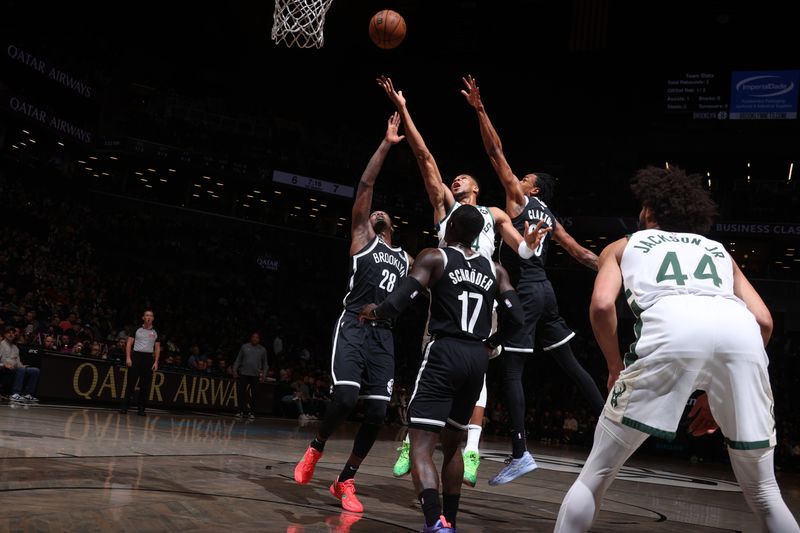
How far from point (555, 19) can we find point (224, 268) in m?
14.2

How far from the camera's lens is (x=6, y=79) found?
20.3m

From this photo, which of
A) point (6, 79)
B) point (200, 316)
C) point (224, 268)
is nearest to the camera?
point (6, 79)

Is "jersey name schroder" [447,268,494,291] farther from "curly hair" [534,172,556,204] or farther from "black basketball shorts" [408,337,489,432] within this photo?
"curly hair" [534,172,556,204]

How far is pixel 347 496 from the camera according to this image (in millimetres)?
5043

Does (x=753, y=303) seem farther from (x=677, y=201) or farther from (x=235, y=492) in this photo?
(x=235, y=492)

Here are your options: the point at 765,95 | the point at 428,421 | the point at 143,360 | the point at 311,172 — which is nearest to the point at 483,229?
the point at 428,421

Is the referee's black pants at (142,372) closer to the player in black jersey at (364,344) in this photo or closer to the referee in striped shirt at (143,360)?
the referee in striped shirt at (143,360)

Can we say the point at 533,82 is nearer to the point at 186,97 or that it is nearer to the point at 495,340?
the point at 186,97

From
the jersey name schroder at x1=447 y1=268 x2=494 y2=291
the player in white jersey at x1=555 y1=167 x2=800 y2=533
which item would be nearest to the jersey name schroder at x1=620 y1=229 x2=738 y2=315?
the player in white jersey at x1=555 y1=167 x2=800 y2=533

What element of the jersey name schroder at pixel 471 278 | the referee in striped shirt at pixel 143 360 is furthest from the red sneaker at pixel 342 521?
the referee in striped shirt at pixel 143 360

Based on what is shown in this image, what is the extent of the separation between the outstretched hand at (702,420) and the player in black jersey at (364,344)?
8.48 feet

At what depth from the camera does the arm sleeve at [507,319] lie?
4527mm

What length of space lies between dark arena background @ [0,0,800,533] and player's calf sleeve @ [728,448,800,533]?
22.1 ft

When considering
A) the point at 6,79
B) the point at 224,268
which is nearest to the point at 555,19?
the point at 224,268
